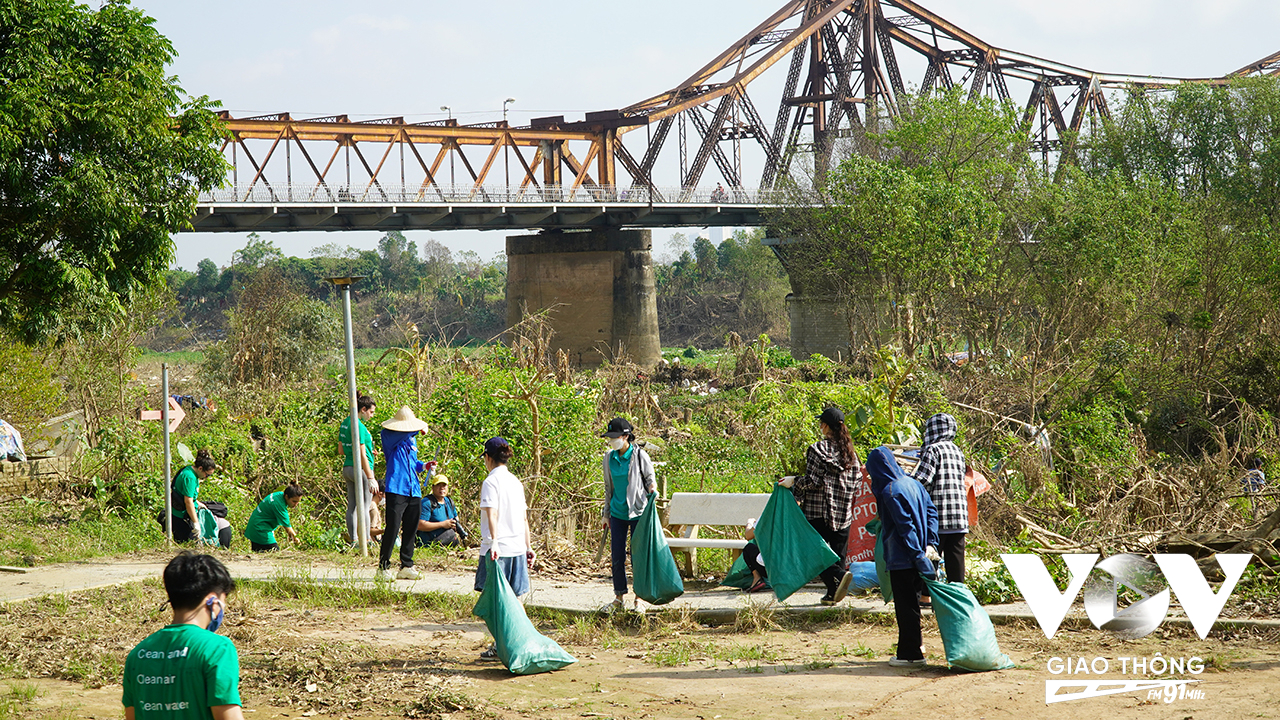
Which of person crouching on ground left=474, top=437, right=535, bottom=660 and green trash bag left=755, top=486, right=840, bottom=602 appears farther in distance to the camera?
green trash bag left=755, top=486, right=840, bottom=602

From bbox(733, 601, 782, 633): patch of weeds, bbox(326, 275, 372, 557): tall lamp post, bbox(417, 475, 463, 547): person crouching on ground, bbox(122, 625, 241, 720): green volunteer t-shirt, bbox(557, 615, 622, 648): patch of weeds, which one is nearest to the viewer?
bbox(122, 625, 241, 720): green volunteer t-shirt

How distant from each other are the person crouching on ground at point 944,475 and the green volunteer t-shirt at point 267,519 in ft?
21.7

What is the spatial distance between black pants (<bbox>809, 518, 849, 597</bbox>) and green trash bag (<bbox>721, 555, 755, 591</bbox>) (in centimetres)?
81

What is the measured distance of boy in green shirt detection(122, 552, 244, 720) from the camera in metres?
3.12

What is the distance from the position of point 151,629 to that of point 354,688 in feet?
6.96

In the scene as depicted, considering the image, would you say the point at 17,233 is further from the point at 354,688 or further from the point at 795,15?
the point at 795,15

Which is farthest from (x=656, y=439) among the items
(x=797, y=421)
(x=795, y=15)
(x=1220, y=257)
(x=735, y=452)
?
(x=795, y=15)

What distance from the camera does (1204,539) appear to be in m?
7.45

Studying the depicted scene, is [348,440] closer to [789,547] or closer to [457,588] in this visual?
[457,588]

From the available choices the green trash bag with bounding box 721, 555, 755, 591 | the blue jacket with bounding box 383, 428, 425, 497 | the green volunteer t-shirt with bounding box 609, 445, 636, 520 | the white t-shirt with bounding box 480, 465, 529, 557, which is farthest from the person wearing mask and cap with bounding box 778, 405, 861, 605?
the blue jacket with bounding box 383, 428, 425, 497

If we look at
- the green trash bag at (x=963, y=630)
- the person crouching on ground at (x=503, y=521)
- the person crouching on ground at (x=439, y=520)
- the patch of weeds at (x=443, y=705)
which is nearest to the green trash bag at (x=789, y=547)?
the green trash bag at (x=963, y=630)

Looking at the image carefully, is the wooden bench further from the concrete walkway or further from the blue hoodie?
the blue hoodie

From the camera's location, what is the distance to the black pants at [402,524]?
8391mm

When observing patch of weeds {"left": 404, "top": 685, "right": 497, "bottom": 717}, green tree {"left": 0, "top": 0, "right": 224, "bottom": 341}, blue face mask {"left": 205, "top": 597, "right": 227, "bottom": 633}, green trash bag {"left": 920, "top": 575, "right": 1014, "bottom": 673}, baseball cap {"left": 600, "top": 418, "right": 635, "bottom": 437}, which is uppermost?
green tree {"left": 0, "top": 0, "right": 224, "bottom": 341}
